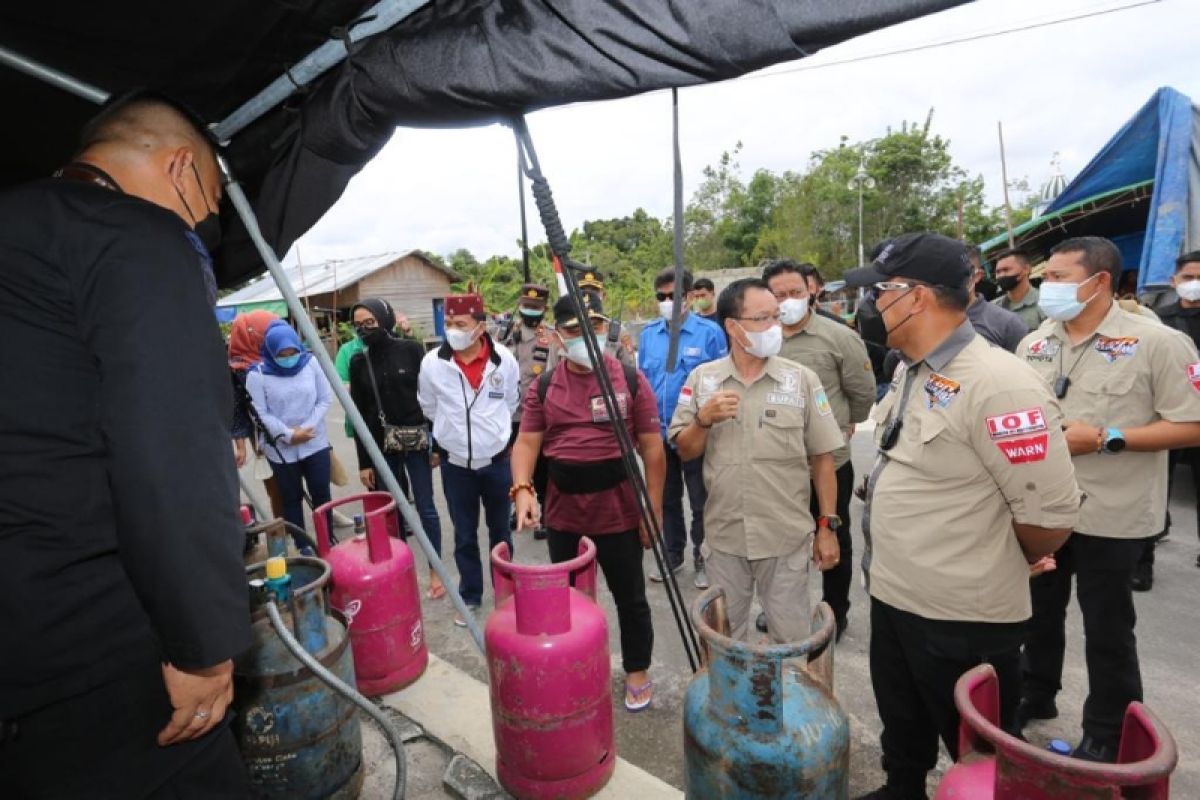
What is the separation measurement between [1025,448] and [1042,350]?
1.51 m

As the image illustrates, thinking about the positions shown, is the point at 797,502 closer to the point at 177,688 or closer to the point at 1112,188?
the point at 177,688

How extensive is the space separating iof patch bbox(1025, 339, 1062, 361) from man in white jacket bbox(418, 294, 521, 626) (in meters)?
2.79

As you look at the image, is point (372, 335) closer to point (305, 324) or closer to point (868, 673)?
point (305, 324)

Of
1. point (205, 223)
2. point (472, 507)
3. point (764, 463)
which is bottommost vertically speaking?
point (472, 507)

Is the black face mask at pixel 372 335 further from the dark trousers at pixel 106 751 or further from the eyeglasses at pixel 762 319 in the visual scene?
the dark trousers at pixel 106 751

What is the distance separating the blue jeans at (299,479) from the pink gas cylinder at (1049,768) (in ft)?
14.6

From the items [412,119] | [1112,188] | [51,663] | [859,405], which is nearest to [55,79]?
[412,119]

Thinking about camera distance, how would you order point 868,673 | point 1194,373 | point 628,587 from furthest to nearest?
point 868,673
point 628,587
point 1194,373

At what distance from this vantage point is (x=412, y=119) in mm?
1618

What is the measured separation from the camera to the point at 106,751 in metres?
1.26

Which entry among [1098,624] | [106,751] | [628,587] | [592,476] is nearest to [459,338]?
[592,476]

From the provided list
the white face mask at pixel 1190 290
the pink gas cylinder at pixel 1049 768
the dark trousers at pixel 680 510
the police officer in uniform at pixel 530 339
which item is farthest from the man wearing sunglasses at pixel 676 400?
the white face mask at pixel 1190 290

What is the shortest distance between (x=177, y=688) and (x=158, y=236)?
912mm

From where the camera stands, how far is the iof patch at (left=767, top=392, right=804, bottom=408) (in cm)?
263
